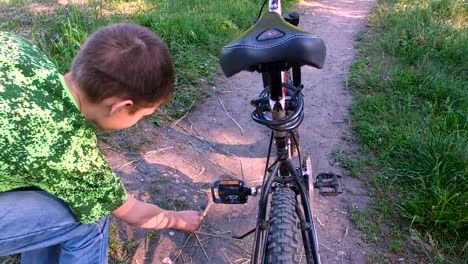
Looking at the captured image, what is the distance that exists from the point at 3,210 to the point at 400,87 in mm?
3345

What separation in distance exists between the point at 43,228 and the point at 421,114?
2935 mm

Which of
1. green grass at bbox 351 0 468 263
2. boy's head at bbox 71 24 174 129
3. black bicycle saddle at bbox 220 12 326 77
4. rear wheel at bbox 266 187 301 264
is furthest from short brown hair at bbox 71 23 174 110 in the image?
green grass at bbox 351 0 468 263

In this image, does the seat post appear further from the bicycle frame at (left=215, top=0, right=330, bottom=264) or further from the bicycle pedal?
the bicycle pedal

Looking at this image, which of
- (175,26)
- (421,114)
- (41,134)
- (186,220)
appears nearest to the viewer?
(41,134)

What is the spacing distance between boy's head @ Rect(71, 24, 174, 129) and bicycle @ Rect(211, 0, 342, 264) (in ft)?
1.21

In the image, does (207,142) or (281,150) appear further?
(207,142)

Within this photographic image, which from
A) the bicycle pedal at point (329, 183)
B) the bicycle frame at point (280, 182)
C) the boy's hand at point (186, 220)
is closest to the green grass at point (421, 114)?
the bicycle pedal at point (329, 183)

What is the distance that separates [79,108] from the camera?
1468mm

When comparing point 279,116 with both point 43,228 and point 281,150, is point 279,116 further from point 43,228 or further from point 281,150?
point 43,228

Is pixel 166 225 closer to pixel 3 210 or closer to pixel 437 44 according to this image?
pixel 3 210

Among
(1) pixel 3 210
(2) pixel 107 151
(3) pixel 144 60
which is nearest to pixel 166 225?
(1) pixel 3 210

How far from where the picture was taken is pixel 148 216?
A: 183cm

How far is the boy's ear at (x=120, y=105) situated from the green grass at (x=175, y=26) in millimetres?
2081

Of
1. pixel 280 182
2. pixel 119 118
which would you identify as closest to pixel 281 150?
pixel 280 182
